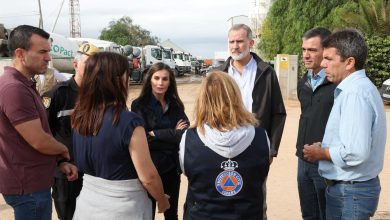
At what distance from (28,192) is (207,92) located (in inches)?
48.1

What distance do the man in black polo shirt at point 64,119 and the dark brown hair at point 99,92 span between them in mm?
912

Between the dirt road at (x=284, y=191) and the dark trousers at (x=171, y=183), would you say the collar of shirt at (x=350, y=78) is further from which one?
the dirt road at (x=284, y=191)

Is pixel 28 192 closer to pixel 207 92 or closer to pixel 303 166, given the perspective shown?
pixel 207 92

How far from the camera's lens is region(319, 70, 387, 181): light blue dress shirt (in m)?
2.31

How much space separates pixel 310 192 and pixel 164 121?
4.29ft

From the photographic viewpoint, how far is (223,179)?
2357 millimetres

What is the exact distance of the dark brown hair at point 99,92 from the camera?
7.76 feet

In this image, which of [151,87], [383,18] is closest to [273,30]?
[383,18]

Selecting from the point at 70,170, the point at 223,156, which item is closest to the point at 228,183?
the point at 223,156

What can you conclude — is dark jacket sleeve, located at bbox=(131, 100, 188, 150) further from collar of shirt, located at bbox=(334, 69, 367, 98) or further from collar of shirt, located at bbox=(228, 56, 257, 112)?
collar of shirt, located at bbox=(334, 69, 367, 98)

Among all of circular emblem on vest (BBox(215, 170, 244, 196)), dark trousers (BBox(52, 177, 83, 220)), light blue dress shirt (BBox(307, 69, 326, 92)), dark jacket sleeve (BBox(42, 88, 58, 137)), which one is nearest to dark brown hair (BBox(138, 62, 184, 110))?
dark jacket sleeve (BBox(42, 88, 58, 137))

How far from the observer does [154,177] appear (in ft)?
7.88

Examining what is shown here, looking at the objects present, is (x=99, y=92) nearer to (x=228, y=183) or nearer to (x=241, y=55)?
(x=228, y=183)

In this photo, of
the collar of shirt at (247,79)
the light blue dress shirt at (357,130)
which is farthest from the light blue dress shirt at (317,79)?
the light blue dress shirt at (357,130)
